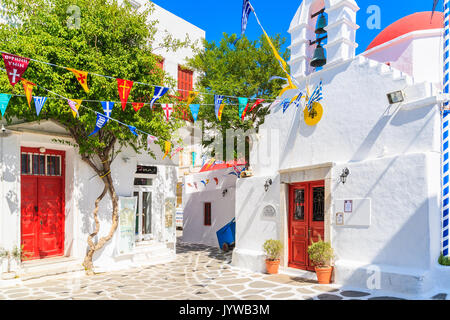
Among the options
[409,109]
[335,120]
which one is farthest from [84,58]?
[409,109]

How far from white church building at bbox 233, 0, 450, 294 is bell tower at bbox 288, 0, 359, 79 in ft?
0.09

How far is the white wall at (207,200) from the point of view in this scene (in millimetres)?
15688

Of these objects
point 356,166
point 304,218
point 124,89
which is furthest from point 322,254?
point 124,89

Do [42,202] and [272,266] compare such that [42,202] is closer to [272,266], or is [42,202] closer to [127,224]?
[127,224]

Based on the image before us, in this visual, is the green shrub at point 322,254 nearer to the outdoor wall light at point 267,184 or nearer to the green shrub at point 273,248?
the green shrub at point 273,248

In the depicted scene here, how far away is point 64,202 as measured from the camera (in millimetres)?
10516

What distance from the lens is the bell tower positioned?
8539 mm

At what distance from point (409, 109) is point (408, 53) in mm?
4318

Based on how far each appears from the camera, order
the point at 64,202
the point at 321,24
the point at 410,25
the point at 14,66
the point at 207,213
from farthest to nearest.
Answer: the point at 207,213 < the point at 410,25 < the point at 64,202 < the point at 321,24 < the point at 14,66

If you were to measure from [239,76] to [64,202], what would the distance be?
7716 millimetres

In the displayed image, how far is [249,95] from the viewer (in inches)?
537

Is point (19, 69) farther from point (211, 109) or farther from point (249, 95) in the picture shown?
point (249, 95)

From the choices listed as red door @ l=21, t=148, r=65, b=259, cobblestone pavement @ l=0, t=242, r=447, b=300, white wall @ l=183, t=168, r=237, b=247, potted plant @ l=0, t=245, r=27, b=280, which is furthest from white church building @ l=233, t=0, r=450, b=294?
potted plant @ l=0, t=245, r=27, b=280

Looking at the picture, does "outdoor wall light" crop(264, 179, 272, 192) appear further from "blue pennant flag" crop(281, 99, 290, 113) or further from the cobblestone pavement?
the cobblestone pavement
